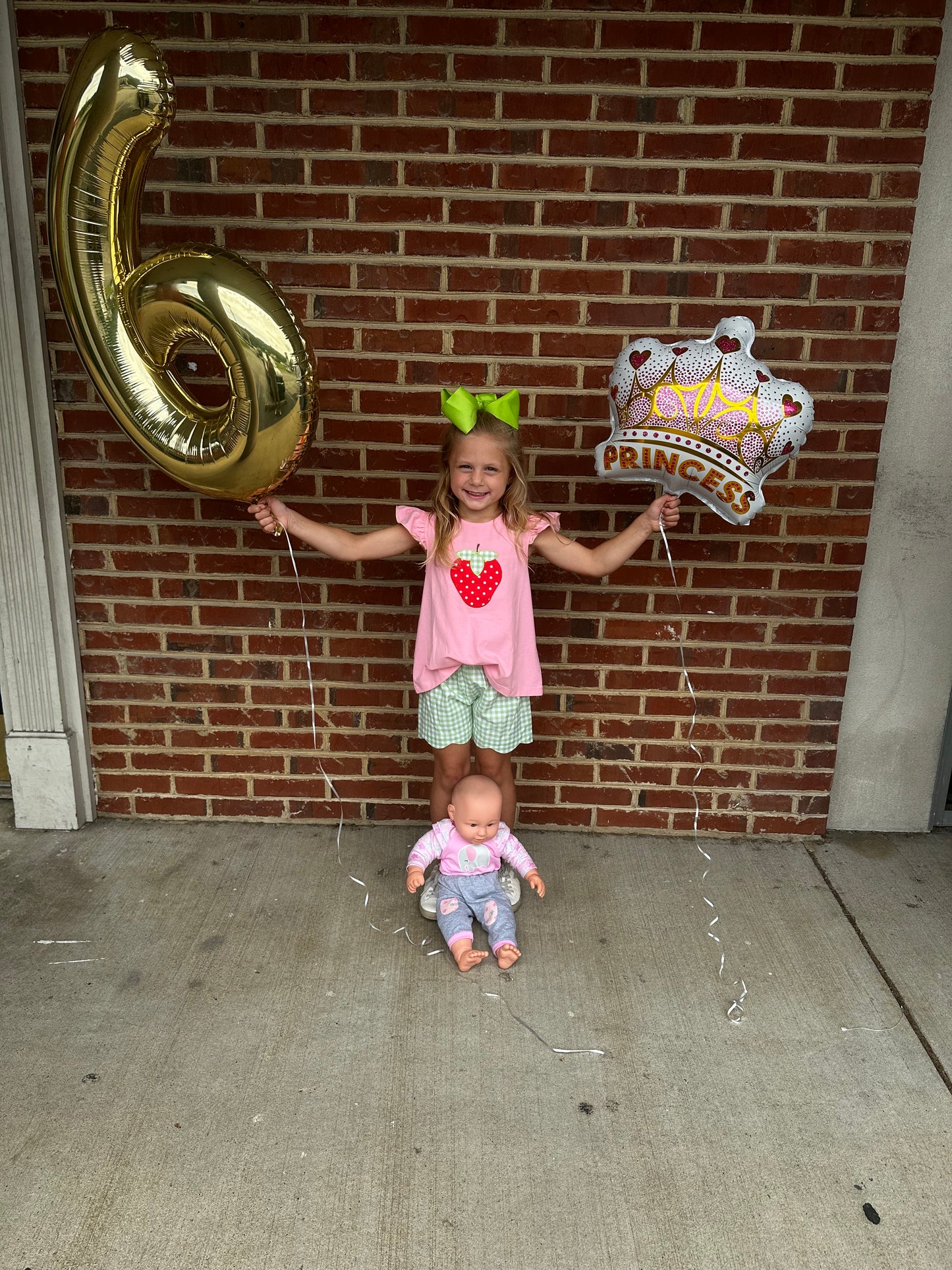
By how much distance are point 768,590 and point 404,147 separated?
5.69ft

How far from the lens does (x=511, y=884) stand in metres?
2.96

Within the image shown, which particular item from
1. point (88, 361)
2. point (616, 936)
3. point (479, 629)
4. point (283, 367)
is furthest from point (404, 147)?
point (616, 936)

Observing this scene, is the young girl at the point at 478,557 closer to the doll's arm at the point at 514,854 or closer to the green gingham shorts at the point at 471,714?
the green gingham shorts at the point at 471,714

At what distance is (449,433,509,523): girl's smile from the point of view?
2527mm

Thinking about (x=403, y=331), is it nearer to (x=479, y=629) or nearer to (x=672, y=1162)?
(x=479, y=629)

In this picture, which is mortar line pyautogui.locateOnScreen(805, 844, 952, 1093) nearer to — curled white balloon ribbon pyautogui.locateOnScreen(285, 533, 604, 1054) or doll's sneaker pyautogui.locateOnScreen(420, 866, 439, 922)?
curled white balloon ribbon pyautogui.locateOnScreen(285, 533, 604, 1054)

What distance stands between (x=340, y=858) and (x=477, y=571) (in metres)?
1.13

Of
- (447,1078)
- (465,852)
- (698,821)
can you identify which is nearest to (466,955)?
(465,852)

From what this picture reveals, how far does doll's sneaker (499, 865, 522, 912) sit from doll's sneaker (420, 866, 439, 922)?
0.20 metres

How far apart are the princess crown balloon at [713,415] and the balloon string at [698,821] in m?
0.20

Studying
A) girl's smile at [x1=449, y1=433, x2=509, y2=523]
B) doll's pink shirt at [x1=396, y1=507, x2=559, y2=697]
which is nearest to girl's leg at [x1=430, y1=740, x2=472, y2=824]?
doll's pink shirt at [x1=396, y1=507, x2=559, y2=697]

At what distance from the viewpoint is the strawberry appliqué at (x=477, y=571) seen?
266 cm

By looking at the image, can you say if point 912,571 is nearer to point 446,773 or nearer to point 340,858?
point 446,773

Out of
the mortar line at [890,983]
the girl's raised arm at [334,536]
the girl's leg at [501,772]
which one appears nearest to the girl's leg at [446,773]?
the girl's leg at [501,772]
